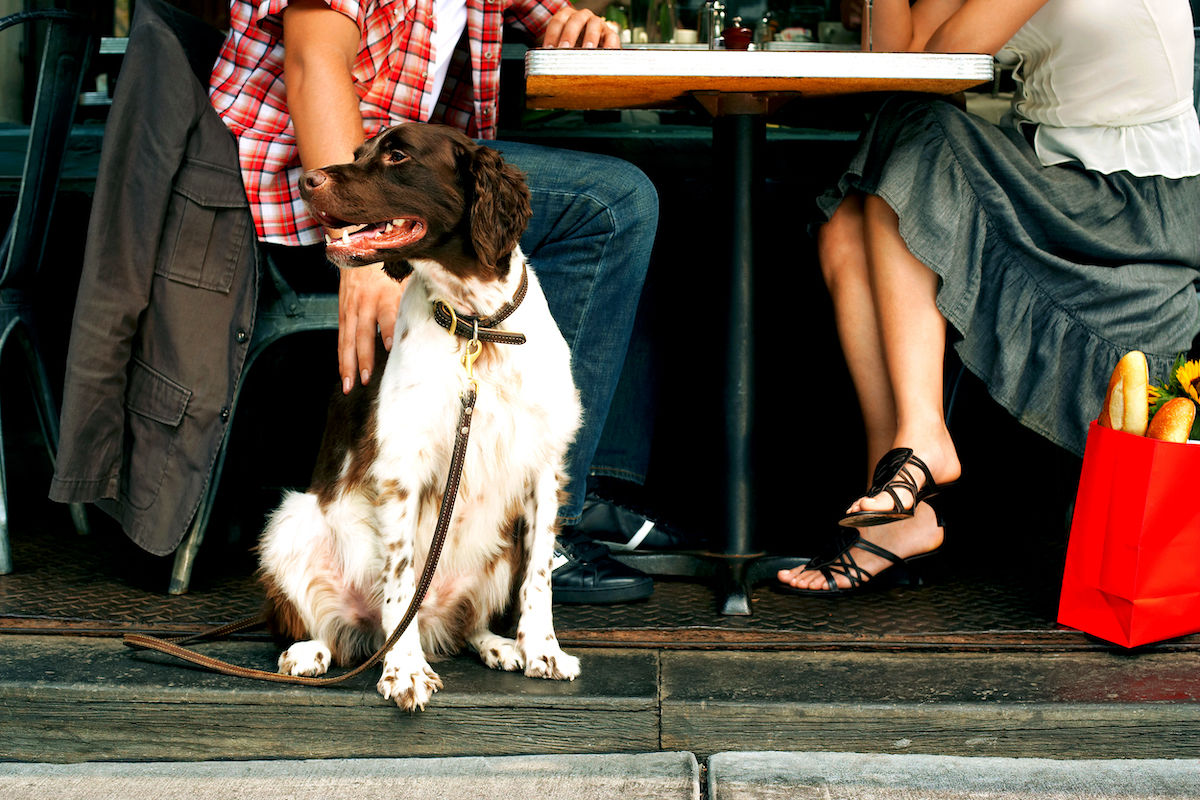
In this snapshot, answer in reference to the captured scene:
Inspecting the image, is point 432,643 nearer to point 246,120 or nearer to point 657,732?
point 657,732

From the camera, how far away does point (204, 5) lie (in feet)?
12.9

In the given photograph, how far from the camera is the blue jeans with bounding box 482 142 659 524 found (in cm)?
234

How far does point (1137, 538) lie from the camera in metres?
2.00

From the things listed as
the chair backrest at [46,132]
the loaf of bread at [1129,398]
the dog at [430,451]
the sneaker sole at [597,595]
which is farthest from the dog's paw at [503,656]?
the chair backrest at [46,132]

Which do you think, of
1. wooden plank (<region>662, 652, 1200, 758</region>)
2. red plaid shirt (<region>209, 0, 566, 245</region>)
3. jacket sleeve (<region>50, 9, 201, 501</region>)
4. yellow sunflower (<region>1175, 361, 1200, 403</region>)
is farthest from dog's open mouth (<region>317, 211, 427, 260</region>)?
yellow sunflower (<region>1175, 361, 1200, 403</region>)

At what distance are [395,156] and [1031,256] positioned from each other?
1451mm

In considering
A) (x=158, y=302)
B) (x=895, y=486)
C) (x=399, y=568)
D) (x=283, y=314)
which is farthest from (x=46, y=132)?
(x=895, y=486)

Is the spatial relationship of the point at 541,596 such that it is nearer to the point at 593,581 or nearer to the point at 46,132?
the point at 593,581

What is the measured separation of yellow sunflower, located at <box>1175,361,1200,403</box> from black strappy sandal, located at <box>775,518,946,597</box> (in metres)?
0.64

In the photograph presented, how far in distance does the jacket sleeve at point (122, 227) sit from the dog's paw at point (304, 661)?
672 millimetres

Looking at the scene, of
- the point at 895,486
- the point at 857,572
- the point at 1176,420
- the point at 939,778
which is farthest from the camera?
the point at 857,572

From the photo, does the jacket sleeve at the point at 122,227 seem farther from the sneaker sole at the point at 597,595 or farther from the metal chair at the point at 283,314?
the sneaker sole at the point at 597,595

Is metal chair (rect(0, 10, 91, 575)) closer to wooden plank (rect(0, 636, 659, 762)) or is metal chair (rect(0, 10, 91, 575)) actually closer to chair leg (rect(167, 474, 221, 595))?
chair leg (rect(167, 474, 221, 595))

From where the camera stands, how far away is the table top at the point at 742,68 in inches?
78.2
